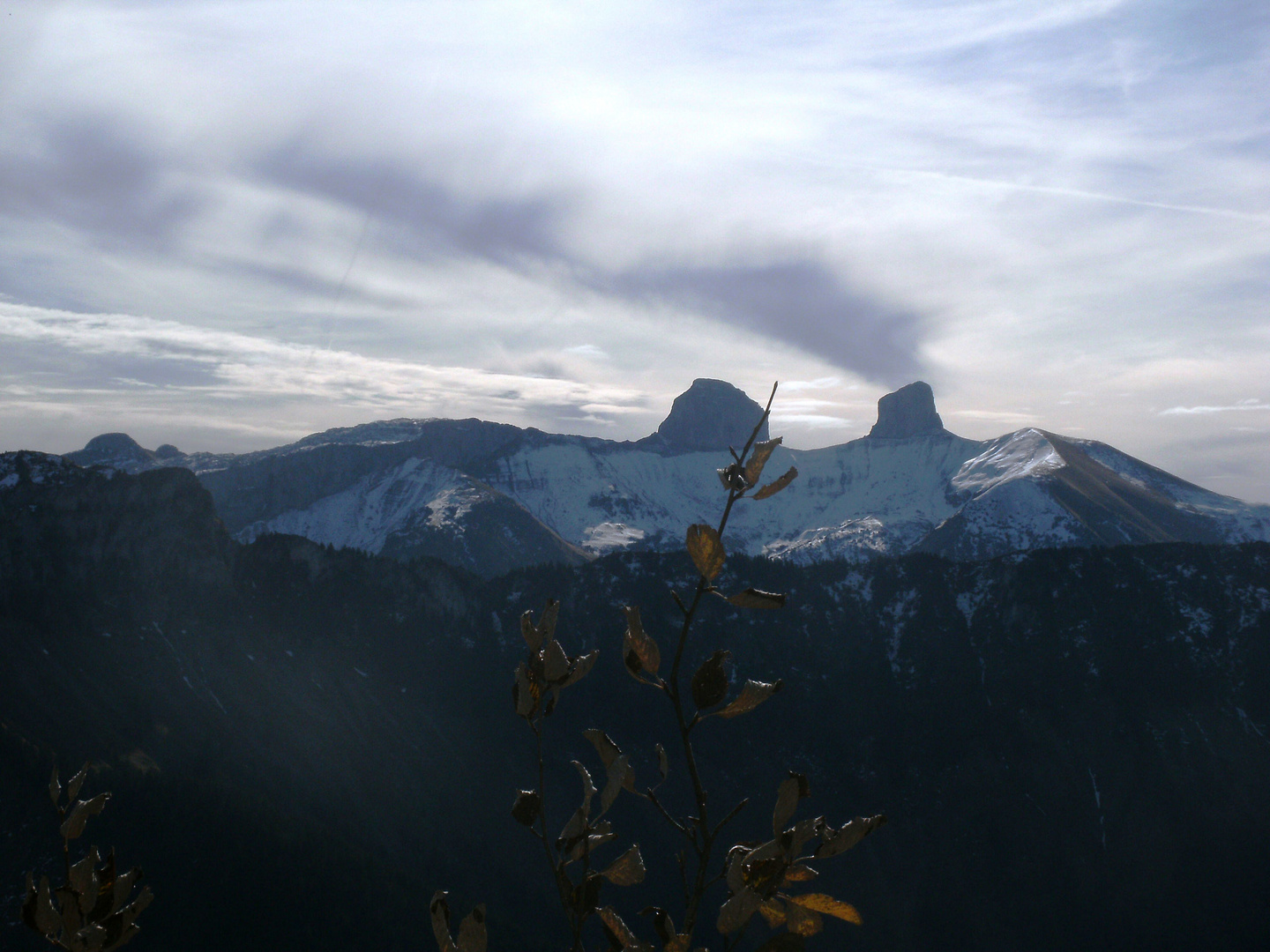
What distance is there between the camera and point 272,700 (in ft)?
603

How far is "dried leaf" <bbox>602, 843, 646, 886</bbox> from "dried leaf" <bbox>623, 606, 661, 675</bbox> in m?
1.14

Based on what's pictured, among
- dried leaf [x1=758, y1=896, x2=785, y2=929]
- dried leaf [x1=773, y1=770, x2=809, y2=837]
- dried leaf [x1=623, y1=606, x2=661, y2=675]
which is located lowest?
dried leaf [x1=758, y1=896, x2=785, y2=929]

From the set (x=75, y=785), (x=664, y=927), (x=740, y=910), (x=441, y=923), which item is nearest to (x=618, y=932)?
(x=664, y=927)

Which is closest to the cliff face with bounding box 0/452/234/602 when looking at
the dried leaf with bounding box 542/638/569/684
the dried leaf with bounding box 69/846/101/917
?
the dried leaf with bounding box 69/846/101/917

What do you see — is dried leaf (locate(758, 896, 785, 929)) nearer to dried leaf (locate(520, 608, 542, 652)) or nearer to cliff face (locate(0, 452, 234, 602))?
dried leaf (locate(520, 608, 542, 652))

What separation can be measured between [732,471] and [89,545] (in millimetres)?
226228

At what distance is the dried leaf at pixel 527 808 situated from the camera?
478cm

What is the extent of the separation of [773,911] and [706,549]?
184 centimetres

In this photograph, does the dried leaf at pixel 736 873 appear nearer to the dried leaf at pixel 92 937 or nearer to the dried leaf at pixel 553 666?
the dried leaf at pixel 553 666

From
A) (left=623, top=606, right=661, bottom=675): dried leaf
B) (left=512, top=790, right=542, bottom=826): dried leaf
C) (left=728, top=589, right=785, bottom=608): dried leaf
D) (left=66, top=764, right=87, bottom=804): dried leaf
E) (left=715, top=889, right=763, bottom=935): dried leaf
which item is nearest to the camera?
(left=715, top=889, right=763, bottom=935): dried leaf

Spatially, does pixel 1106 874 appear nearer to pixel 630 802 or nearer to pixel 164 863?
pixel 630 802

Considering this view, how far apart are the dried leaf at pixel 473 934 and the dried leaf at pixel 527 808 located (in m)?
0.56

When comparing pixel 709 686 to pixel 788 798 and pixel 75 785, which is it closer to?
pixel 788 798

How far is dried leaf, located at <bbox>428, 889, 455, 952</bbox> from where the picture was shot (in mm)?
4352
